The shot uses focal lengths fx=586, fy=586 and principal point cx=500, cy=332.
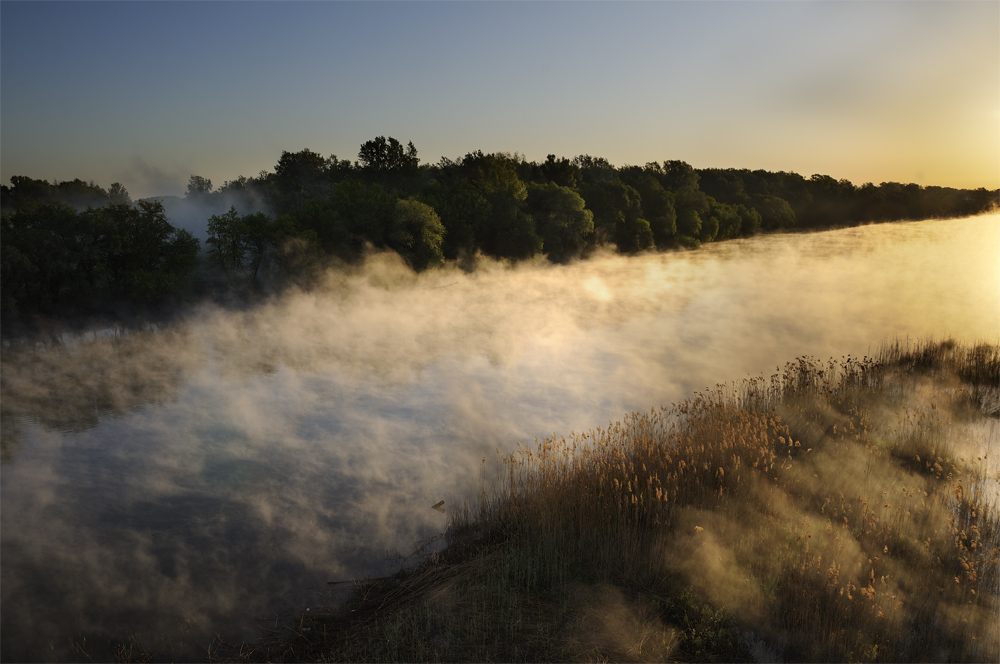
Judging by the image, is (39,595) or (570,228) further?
(570,228)

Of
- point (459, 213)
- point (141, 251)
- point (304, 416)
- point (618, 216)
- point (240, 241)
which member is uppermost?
point (618, 216)

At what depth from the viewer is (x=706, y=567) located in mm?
7586

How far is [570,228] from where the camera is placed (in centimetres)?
5556

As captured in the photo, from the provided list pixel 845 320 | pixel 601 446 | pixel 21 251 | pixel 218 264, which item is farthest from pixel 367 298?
pixel 601 446

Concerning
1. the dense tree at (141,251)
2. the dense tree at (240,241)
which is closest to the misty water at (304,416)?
the dense tree at (141,251)

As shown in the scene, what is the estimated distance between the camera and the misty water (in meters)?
8.48

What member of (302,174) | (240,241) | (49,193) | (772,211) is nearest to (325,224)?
(240,241)

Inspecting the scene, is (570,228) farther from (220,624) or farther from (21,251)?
(220,624)

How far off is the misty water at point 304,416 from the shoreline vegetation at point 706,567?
1313mm

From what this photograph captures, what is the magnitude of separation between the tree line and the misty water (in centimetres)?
279

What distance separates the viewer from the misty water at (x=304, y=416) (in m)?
8.48

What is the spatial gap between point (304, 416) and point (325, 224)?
2520 centimetres

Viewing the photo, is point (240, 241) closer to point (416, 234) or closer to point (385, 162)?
point (416, 234)

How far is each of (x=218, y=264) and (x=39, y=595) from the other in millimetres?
28654
